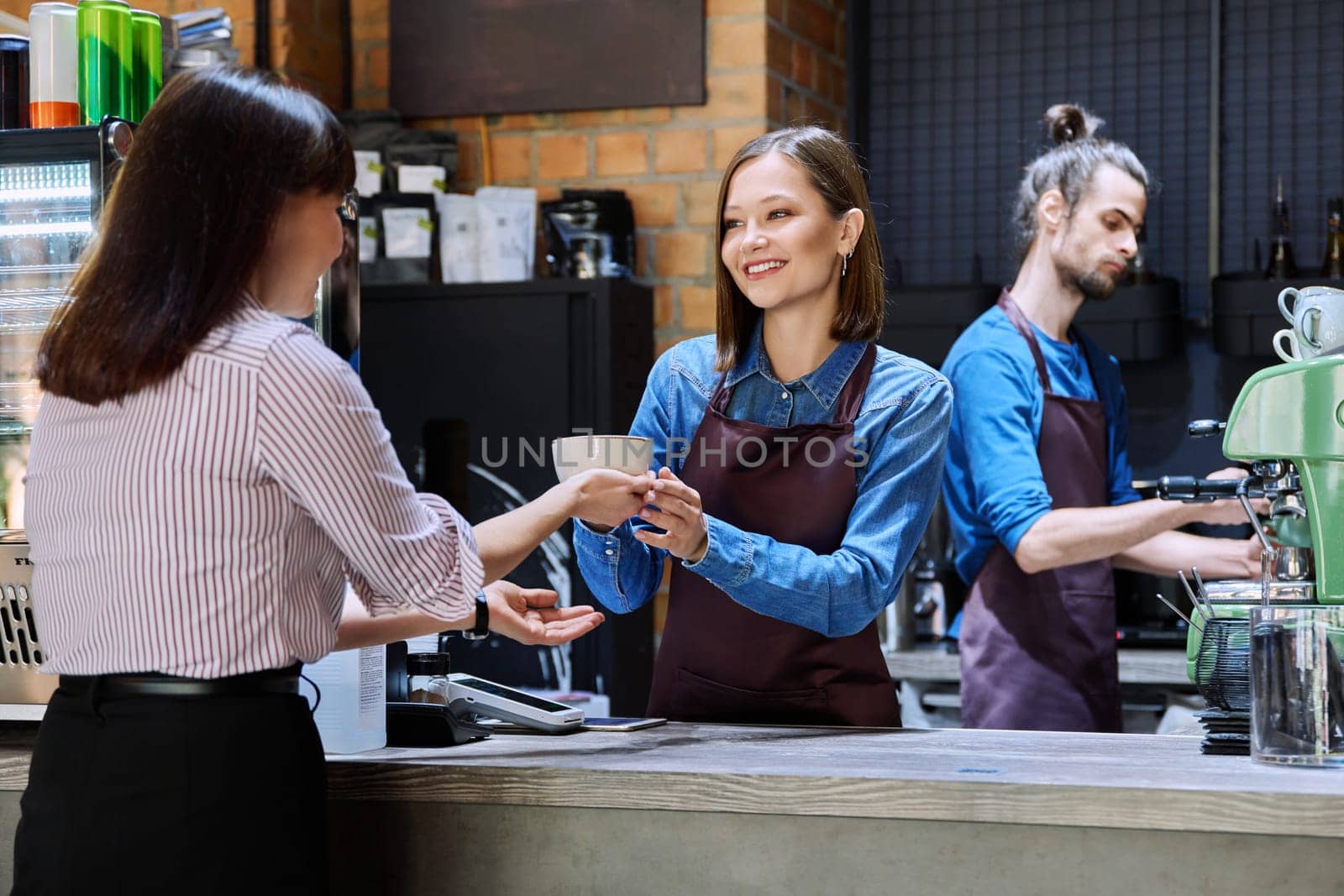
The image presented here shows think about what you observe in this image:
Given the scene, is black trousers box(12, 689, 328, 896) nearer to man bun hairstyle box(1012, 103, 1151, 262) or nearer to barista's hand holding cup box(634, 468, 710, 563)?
barista's hand holding cup box(634, 468, 710, 563)

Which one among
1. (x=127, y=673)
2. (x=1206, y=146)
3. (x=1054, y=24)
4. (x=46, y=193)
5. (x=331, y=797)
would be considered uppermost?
(x=1054, y=24)

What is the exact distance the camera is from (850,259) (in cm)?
226

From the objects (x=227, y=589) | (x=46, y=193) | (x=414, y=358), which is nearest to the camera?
(x=227, y=589)

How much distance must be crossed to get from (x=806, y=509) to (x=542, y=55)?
2171mm

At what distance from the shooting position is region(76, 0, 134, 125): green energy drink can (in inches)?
79.5

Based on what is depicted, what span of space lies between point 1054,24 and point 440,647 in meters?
2.93

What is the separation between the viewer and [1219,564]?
2.98 metres

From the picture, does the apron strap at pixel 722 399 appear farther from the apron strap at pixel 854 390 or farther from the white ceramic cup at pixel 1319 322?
the white ceramic cup at pixel 1319 322

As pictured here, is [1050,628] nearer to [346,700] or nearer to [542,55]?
[346,700]

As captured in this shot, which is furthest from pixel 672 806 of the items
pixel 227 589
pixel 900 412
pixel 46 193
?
pixel 46 193

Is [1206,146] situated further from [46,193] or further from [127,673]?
[127,673]

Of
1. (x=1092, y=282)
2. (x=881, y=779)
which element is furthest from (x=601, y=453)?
(x=1092, y=282)

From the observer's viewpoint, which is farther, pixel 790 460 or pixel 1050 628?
pixel 1050 628

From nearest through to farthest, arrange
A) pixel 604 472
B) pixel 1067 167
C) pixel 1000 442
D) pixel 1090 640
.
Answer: pixel 604 472 < pixel 1000 442 < pixel 1090 640 < pixel 1067 167
